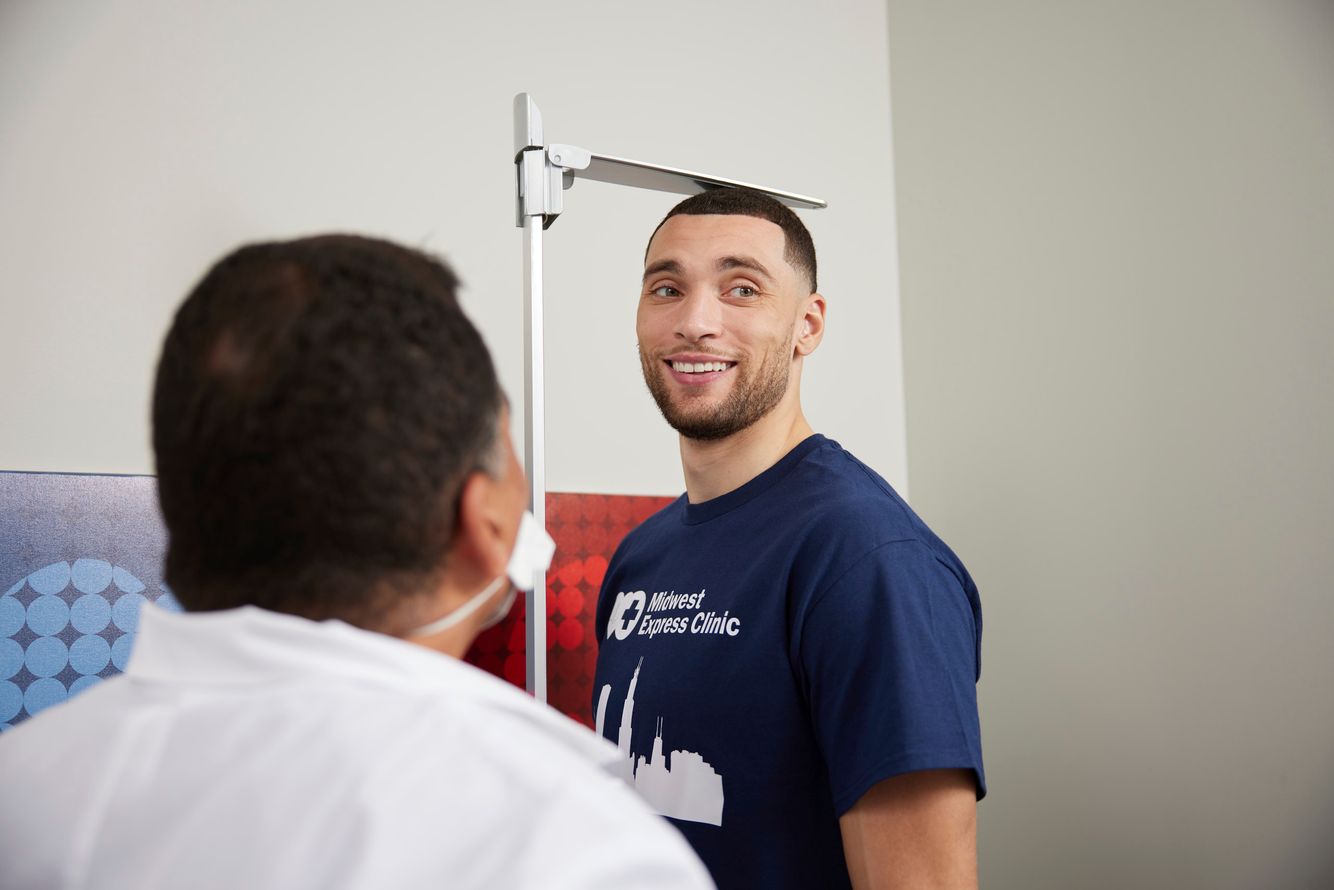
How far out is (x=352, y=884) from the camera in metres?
0.42

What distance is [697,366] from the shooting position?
1.33 meters

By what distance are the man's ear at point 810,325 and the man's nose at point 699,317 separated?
0.40 ft

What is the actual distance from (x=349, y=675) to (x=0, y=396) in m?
1.11

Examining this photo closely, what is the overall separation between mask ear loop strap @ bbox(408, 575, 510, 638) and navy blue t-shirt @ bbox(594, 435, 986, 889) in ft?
1.45

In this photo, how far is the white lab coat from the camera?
0.43 m

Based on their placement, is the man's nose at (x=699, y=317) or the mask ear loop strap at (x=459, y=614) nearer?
the mask ear loop strap at (x=459, y=614)

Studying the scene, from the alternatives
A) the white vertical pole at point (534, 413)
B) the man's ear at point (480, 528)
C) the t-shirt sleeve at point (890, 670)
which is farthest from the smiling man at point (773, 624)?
the man's ear at point (480, 528)

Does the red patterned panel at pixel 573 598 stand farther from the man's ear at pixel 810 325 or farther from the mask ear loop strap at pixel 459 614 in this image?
the mask ear loop strap at pixel 459 614

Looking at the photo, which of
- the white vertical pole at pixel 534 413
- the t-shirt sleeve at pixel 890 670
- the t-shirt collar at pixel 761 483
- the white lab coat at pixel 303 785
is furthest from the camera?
the t-shirt collar at pixel 761 483

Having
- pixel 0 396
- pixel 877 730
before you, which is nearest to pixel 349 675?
pixel 877 730

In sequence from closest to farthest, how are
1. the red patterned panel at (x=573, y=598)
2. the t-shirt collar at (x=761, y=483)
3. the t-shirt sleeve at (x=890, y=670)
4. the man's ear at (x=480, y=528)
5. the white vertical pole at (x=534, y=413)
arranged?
the man's ear at (x=480, y=528), the t-shirt sleeve at (x=890, y=670), the white vertical pole at (x=534, y=413), the t-shirt collar at (x=761, y=483), the red patterned panel at (x=573, y=598)

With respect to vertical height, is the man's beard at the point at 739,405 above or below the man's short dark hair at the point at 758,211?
below

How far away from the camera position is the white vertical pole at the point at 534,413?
3.63ft

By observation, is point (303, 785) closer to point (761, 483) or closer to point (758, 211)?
point (761, 483)
